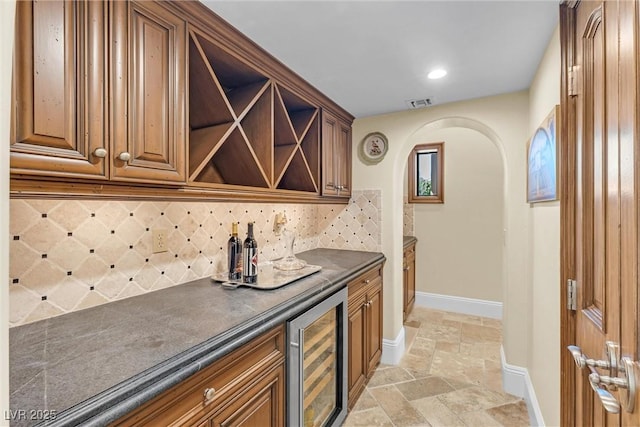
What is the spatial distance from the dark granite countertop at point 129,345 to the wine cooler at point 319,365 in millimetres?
103

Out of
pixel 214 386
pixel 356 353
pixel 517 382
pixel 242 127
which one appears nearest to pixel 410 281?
pixel 517 382

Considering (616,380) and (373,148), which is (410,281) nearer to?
(373,148)

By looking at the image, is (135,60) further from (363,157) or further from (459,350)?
(459,350)

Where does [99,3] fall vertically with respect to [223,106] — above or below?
above

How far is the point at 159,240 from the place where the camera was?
4.70 ft

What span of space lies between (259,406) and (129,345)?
53 centimetres

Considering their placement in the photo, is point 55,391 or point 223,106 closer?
point 55,391

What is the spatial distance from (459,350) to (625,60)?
9.21ft

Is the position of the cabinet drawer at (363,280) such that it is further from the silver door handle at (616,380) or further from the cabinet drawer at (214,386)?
the silver door handle at (616,380)

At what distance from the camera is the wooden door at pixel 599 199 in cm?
67

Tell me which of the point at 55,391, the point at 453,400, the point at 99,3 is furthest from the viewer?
the point at 453,400

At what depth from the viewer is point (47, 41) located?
766 millimetres

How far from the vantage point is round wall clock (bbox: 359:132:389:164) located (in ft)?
8.48

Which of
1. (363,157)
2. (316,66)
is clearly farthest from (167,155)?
(363,157)
